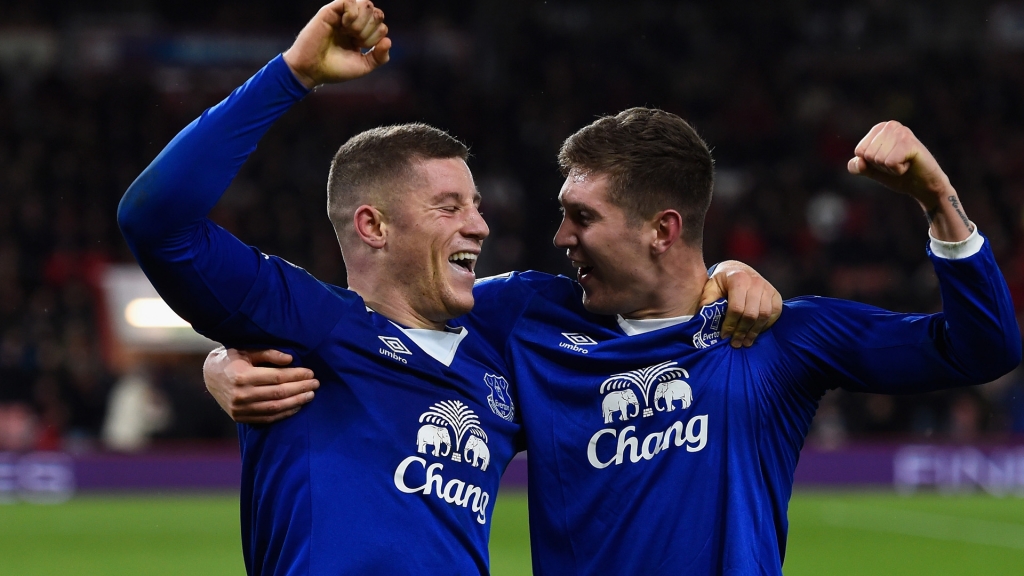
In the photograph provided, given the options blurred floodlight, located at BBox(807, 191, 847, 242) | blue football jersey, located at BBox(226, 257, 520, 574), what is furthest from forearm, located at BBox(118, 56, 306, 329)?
blurred floodlight, located at BBox(807, 191, 847, 242)

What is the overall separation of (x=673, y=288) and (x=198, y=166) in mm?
1484

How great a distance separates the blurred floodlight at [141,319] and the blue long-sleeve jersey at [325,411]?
12397mm

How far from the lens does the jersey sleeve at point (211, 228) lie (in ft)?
9.04

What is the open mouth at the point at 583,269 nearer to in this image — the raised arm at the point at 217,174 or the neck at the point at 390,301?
the neck at the point at 390,301

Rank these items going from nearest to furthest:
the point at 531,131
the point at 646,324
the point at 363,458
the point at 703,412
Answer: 1. the point at 363,458
2. the point at 703,412
3. the point at 646,324
4. the point at 531,131

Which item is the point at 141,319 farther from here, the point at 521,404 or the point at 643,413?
the point at 643,413

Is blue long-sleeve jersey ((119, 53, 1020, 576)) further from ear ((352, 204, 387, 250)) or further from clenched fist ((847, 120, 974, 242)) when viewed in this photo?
ear ((352, 204, 387, 250))

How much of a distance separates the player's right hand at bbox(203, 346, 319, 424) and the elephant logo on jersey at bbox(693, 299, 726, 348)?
43.2 inches

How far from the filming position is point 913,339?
3.29 metres

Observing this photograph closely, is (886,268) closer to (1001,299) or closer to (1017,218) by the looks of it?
(1017,218)

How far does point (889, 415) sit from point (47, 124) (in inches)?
500

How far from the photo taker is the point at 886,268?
16.4 meters

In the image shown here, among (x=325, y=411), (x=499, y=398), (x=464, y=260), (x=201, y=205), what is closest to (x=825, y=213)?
(x=464, y=260)

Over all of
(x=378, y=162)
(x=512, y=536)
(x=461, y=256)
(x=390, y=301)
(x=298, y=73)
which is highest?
(x=512, y=536)
